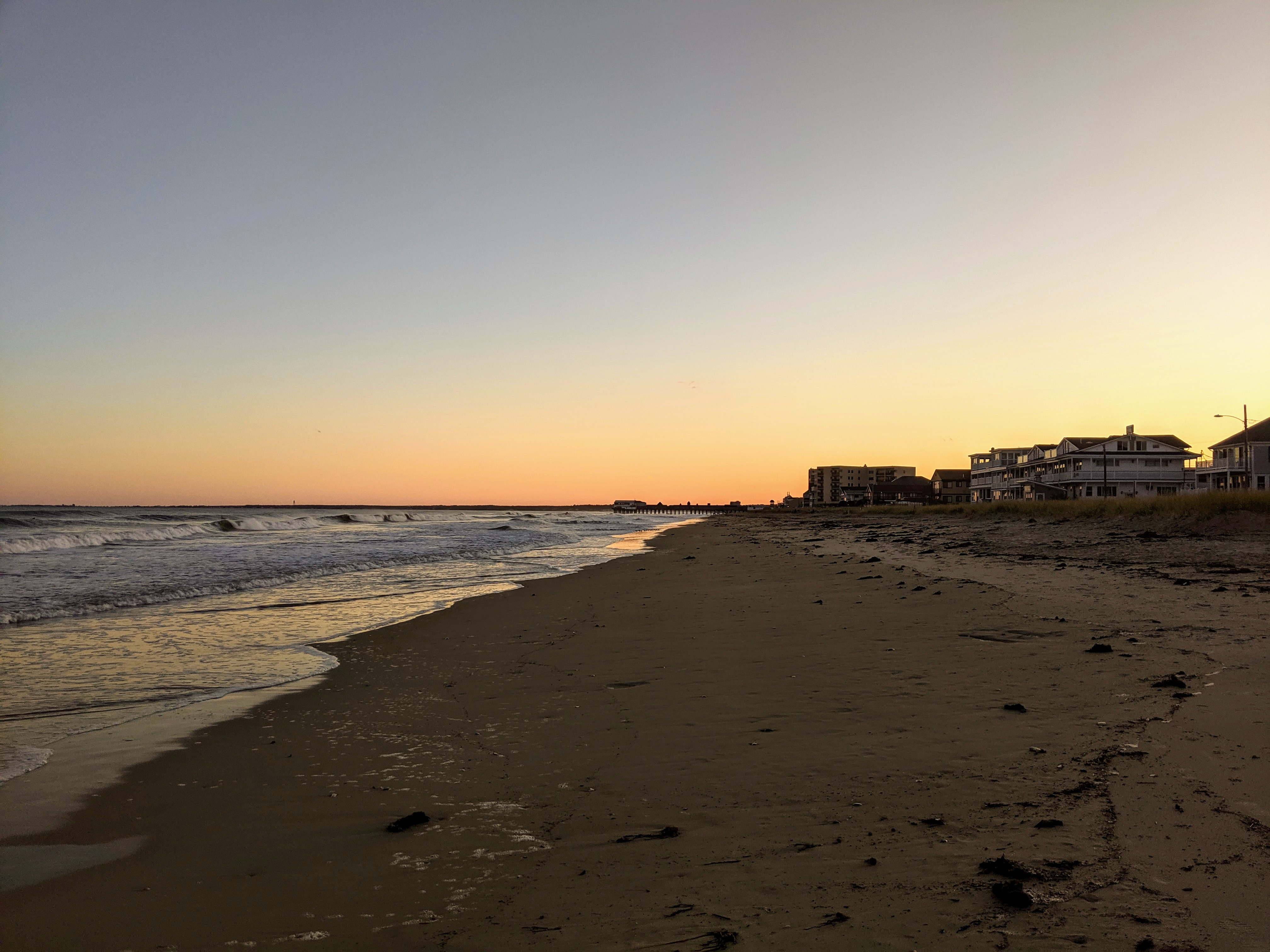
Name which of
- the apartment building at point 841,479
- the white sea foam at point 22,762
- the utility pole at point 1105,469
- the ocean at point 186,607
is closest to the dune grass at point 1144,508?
the ocean at point 186,607

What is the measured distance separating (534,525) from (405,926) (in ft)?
220

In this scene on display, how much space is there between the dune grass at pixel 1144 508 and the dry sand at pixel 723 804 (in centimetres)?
1485

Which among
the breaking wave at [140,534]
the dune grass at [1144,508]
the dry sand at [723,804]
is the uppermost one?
the dune grass at [1144,508]

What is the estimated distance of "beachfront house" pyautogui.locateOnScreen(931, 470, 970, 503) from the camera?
11475 cm

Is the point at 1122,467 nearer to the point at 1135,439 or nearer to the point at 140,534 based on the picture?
the point at 1135,439

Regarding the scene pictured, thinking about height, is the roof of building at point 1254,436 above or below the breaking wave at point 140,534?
above

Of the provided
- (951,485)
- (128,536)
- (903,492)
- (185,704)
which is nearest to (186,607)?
(185,704)

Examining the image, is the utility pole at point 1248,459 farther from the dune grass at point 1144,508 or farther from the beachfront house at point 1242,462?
the dune grass at point 1144,508

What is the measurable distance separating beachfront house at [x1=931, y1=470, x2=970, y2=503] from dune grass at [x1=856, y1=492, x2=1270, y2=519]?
77751mm

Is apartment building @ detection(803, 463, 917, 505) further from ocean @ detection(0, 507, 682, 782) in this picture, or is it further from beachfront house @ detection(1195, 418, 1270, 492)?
ocean @ detection(0, 507, 682, 782)

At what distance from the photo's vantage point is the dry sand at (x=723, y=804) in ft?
9.86

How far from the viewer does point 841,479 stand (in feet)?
599

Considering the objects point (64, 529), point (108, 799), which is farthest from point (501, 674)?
point (64, 529)

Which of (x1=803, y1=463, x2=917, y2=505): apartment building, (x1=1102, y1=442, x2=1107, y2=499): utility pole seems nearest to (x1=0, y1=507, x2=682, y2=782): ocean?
(x1=1102, y1=442, x2=1107, y2=499): utility pole
